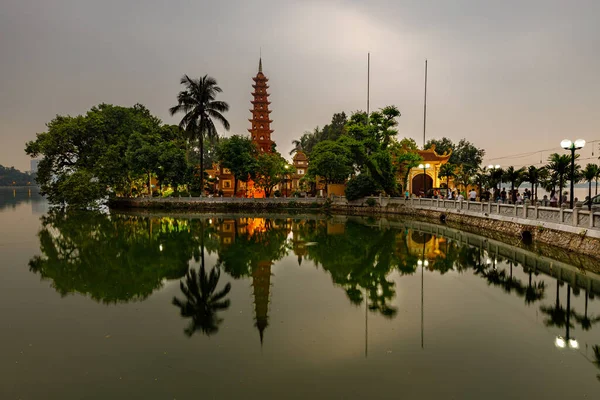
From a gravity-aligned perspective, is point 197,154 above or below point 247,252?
above

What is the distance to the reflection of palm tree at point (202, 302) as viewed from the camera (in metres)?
8.29

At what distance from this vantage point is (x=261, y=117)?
54.2m

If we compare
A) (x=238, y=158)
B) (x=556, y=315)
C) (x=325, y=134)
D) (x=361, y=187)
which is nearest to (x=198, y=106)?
(x=238, y=158)

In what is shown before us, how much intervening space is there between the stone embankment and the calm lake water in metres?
1.73

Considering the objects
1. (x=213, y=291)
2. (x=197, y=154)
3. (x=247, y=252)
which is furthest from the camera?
(x=197, y=154)

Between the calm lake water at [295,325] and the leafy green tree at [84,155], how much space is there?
2455 centimetres

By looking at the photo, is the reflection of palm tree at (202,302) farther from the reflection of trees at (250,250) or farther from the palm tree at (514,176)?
the palm tree at (514,176)

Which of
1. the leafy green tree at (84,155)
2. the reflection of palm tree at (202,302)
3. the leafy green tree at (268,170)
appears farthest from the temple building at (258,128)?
the reflection of palm tree at (202,302)

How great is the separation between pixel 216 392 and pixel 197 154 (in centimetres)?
7963

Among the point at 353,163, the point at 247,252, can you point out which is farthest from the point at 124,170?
the point at 247,252

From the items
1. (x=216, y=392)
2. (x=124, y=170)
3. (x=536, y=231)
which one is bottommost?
(x=216, y=392)

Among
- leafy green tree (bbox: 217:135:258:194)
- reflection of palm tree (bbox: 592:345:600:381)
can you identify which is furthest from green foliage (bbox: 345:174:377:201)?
reflection of palm tree (bbox: 592:345:600:381)

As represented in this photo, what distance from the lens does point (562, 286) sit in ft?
37.0

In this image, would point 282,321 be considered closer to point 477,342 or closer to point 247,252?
point 477,342
